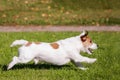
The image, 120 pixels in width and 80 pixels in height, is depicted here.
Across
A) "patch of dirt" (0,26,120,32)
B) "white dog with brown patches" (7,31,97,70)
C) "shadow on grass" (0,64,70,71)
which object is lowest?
"patch of dirt" (0,26,120,32)

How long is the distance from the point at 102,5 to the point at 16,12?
3.85 m

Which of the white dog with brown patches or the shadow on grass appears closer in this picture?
the white dog with brown patches

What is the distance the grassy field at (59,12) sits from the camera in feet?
53.2

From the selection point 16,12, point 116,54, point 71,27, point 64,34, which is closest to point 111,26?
point 71,27

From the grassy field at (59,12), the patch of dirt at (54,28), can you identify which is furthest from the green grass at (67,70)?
the grassy field at (59,12)

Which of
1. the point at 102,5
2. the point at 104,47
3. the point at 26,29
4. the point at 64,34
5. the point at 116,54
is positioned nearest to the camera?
the point at 116,54

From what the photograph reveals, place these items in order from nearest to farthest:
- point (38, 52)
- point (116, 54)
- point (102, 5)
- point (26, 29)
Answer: point (38, 52) → point (116, 54) → point (26, 29) → point (102, 5)

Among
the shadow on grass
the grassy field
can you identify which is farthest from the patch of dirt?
the shadow on grass

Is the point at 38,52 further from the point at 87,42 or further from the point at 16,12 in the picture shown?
the point at 16,12

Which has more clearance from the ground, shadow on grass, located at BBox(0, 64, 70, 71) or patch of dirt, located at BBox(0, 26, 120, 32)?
shadow on grass, located at BBox(0, 64, 70, 71)

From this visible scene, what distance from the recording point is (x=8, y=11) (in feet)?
58.7

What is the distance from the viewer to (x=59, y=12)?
58.2 ft

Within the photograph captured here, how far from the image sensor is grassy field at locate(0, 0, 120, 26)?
16203 mm

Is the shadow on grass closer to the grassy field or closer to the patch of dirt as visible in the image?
the patch of dirt
